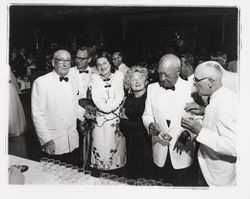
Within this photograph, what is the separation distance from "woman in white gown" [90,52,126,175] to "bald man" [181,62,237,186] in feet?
1.72

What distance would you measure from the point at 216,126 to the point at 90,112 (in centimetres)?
88

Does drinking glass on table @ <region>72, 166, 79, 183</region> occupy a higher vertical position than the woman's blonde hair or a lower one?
lower

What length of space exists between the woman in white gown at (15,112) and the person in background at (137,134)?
28.2 inches

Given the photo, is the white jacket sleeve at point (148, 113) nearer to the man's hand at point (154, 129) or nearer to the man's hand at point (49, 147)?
the man's hand at point (154, 129)

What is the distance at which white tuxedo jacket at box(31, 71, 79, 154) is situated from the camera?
7.57ft

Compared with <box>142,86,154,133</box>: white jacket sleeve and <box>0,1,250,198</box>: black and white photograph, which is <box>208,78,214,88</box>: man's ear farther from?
<box>142,86,154,133</box>: white jacket sleeve

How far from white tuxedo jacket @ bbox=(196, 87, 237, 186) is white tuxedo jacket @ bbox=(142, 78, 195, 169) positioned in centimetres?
10

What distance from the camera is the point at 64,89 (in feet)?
7.57

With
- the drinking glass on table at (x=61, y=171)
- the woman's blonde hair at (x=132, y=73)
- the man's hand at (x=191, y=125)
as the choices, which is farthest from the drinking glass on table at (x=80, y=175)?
the man's hand at (x=191, y=125)

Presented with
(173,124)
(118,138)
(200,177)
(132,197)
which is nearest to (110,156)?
(118,138)

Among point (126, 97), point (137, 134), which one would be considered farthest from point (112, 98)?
point (137, 134)

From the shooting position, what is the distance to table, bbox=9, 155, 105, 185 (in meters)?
2.30

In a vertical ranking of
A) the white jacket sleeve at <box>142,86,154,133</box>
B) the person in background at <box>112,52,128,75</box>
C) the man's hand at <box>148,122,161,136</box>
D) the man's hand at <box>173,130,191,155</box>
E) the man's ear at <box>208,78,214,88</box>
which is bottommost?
the man's hand at <box>173,130,191,155</box>

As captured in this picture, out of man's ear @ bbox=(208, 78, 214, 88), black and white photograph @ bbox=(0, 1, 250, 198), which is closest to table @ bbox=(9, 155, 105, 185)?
black and white photograph @ bbox=(0, 1, 250, 198)
